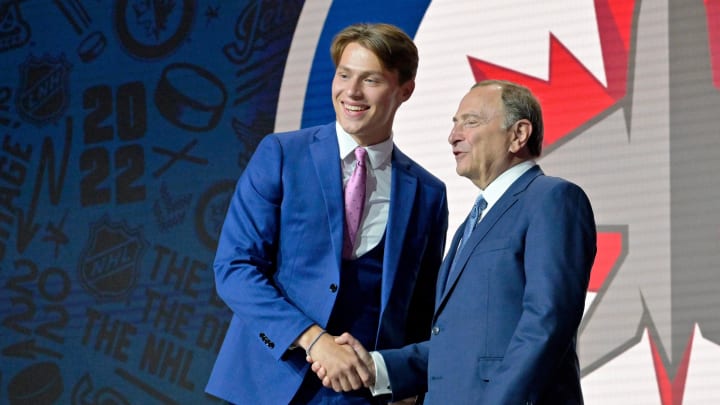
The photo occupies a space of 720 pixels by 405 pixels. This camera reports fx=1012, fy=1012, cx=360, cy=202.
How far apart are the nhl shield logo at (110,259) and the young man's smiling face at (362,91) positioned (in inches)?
57.2

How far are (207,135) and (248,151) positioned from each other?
0.53 ft

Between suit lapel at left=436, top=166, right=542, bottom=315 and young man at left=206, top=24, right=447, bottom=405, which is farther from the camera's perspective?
young man at left=206, top=24, right=447, bottom=405

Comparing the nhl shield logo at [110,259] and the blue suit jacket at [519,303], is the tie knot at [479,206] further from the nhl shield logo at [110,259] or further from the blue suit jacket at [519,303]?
the nhl shield logo at [110,259]

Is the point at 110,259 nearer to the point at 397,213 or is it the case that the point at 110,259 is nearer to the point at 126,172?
the point at 126,172

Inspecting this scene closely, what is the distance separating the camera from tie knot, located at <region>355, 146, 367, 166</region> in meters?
2.32

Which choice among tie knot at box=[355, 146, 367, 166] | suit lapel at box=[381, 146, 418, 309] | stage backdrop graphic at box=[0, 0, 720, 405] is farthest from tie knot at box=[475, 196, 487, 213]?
stage backdrop graphic at box=[0, 0, 720, 405]

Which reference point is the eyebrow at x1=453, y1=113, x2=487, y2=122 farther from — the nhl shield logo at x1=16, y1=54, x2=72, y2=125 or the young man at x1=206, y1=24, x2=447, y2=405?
the nhl shield logo at x1=16, y1=54, x2=72, y2=125

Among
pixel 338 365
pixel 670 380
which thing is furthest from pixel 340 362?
pixel 670 380

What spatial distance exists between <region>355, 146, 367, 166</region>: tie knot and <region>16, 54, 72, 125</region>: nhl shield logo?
1714mm

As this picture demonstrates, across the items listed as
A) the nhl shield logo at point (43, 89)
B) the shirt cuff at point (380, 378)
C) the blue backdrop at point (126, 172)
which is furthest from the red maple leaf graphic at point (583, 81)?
the nhl shield logo at point (43, 89)

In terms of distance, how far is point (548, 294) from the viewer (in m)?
1.73

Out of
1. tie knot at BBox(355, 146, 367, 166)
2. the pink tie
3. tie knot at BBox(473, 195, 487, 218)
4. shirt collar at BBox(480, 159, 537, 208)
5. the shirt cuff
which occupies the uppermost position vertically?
shirt collar at BBox(480, 159, 537, 208)

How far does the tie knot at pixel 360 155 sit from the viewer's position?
232 centimetres

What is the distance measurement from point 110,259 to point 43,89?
690 millimetres
